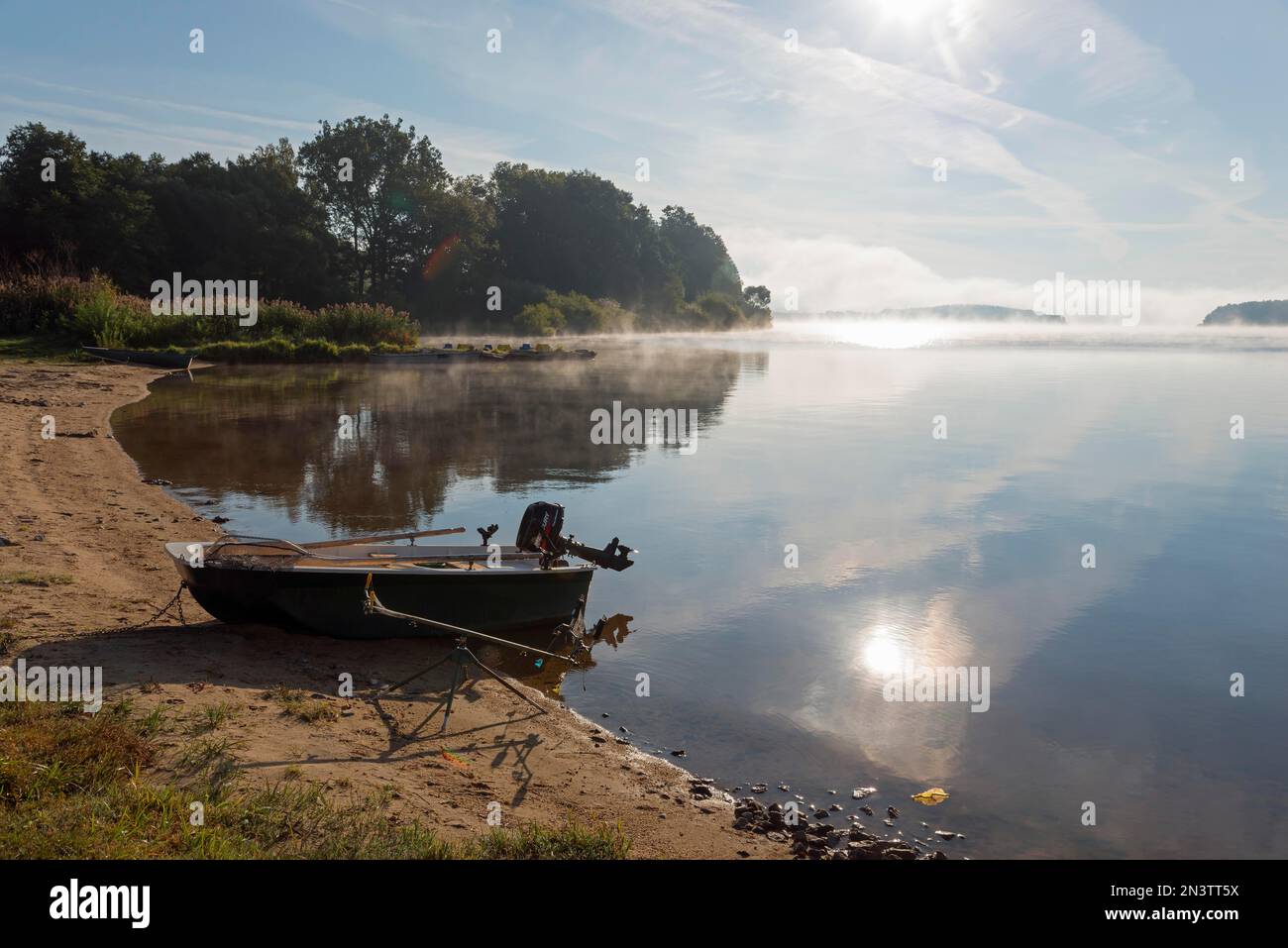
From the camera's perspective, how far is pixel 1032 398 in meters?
47.8

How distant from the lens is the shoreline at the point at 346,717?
25.1 ft

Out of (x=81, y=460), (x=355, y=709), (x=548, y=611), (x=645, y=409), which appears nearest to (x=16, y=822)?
(x=355, y=709)

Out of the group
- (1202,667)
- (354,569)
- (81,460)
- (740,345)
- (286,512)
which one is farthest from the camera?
(740,345)

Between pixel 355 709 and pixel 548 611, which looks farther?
pixel 548 611

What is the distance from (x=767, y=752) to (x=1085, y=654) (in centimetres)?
576
